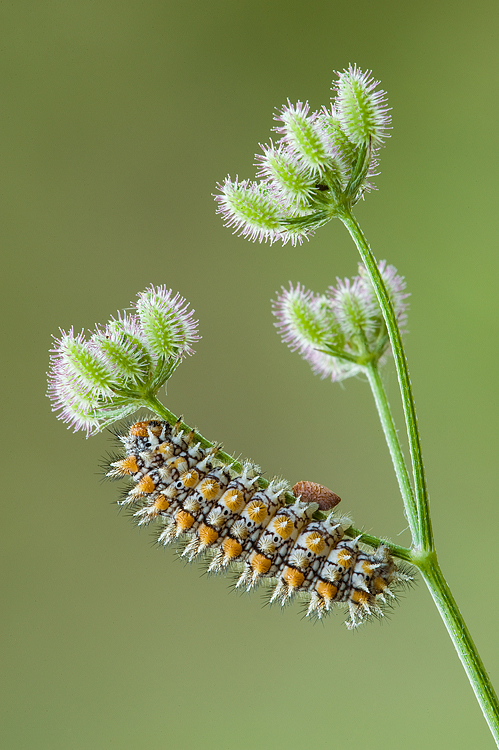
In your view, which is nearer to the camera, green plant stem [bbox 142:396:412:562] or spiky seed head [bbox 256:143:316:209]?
green plant stem [bbox 142:396:412:562]

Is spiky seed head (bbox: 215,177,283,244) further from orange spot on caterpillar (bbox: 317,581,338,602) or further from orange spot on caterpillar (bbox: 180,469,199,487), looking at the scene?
orange spot on caterpillar (bbox: 317,581,338,602)

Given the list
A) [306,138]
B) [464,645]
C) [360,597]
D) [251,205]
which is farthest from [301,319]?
[464,645]

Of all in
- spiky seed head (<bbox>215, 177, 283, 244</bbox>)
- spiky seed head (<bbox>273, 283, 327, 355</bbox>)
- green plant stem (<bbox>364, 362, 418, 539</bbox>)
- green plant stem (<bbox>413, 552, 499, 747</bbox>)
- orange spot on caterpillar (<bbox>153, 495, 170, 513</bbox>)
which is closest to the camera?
green plant stem (<bbox>413, 552, 499, 747</bbox>)

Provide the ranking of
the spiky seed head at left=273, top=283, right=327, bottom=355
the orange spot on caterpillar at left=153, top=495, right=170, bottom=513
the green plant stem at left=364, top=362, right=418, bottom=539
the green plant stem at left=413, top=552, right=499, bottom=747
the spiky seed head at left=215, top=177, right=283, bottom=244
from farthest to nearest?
the spiky seed head at left=273, top=283, right=327, bottom=355
the orange spot on caterpillar at left=153, top=495, right=170, bottom=513
the spiky seed head at left=215, top=177, right=283, bottom=244
the green plant stem at left=364, top=362, right=418, bottom=539
the green plant stem at left=413, top=552, right=499, bottom=747

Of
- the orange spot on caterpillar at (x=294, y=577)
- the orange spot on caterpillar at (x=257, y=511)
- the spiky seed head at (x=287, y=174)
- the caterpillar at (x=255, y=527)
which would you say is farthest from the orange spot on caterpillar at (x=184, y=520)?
the spiky seed head at (x=287, y=174)

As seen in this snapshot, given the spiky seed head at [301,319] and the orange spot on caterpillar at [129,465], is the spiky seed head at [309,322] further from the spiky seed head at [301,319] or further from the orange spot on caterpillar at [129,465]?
the orange spot on caterpillar at [129,465]

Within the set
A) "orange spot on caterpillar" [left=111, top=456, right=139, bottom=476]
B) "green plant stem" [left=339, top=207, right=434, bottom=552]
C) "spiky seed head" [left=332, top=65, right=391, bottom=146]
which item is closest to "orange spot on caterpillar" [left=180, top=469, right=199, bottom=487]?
"orange spot on caterpillar" [left=111, top=456, right=139, bottom=476]
